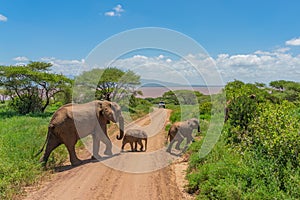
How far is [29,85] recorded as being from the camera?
3381 cm

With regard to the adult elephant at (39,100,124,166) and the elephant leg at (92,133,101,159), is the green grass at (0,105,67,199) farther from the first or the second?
the elephant leg at (92,133,101,159)

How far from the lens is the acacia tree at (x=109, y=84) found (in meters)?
38.9

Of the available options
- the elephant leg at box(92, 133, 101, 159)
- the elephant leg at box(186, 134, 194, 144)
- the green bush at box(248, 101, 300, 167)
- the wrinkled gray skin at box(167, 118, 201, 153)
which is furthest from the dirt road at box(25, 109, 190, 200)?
the green bush at box(248, 101, 300, 167)

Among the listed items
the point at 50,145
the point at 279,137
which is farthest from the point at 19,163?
the point at 279,137

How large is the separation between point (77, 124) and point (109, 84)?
104ft

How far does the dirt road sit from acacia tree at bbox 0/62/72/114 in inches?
959

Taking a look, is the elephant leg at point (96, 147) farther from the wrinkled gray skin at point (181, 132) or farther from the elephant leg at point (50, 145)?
the wrinkled gray skin at point (181, 132)

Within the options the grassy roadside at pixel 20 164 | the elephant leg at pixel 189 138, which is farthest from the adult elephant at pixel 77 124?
the elephant leg at pixel 189 138

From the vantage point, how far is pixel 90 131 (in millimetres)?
10609

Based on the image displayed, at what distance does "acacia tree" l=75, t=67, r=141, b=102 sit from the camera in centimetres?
3894

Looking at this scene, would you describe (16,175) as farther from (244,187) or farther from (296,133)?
(296,133)

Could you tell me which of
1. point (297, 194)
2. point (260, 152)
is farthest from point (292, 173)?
point (260, 152)

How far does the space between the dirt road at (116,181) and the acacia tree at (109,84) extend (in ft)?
92.9

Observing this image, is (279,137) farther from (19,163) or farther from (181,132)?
(19,163)
